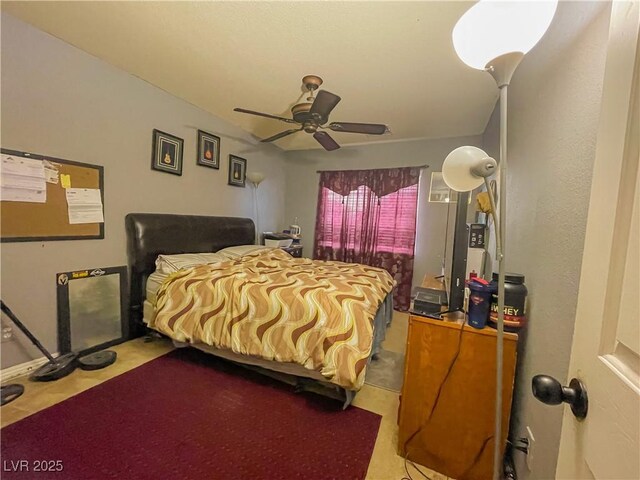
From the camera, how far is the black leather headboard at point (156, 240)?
2.55 meters

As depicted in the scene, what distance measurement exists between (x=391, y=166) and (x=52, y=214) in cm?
391

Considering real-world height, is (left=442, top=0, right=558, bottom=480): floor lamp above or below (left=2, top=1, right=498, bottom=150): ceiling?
below

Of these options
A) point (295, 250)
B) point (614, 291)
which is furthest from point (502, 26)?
point (295, 250)

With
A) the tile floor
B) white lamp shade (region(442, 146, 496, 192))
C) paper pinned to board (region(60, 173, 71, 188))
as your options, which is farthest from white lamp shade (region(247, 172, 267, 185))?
white lamp shade (region(442, 146, 496, 192))

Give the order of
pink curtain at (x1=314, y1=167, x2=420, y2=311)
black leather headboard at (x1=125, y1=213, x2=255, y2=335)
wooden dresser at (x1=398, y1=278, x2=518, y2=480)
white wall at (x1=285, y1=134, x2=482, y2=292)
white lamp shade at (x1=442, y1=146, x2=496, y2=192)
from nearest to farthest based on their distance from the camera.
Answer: white lamp shade at (x1=442, y1=146, x2=496, y2=192) → wooden dresser at (x1=398, y1=278, x2=518, y2=480) → black leather headboard at (x1=125, y1=213, x2=255, y2=335) → white wall at (x1=285, y1=134, x2=482, y2=292) → pink curtain at (x1=314, y1=167, x2=420, y2=311)

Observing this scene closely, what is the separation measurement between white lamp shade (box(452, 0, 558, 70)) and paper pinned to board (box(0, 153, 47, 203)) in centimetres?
275

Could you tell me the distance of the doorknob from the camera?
0.52 m

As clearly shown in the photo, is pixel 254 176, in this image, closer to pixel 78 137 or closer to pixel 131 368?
pixel 78 137

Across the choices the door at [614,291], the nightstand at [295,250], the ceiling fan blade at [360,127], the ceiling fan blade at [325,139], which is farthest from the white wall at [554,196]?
the nightstand at [295,250]

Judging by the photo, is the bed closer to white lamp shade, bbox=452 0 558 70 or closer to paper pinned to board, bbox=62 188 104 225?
paper pinned to board, bbox=62 188 104 225

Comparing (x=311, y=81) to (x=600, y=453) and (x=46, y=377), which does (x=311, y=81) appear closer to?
(x=600, y=453)

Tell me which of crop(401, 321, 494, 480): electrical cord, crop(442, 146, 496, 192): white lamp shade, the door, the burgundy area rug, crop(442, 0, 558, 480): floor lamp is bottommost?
the burgundy area rug

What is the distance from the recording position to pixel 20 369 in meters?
1.95

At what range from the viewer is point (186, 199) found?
3.14 m
